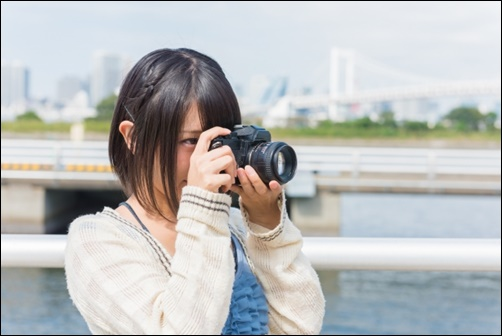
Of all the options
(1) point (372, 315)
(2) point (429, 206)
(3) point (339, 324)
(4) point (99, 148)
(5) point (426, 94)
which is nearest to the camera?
(3) point (339, 324)

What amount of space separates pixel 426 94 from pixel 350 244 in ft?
99.1

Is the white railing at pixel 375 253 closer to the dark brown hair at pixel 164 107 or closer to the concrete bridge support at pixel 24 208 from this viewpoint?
the dark brown hair at pixel 164 107

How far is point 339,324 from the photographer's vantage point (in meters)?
4.84

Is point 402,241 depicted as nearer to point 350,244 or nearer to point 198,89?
point 350,244

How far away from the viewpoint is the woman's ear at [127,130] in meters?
0.77

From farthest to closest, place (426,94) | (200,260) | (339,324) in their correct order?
1. (426,94)
2. (339,324)
3. (200,260)

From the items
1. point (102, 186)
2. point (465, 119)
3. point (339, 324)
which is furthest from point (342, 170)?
point (465, 119)

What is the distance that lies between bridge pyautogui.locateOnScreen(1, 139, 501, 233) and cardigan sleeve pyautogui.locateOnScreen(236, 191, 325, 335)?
7630 millimetres

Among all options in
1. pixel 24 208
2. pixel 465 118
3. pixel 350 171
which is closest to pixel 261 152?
pixel 350 171

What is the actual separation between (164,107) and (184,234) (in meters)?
0.14

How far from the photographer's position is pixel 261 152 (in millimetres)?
749

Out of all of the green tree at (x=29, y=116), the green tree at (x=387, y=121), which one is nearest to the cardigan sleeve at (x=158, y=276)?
the green tree at (x=29, y=116)

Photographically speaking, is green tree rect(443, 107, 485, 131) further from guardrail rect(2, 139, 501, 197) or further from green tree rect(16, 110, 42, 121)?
guardrail rect(2, 139, 501, 197)

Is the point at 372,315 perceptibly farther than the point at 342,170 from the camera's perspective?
No
